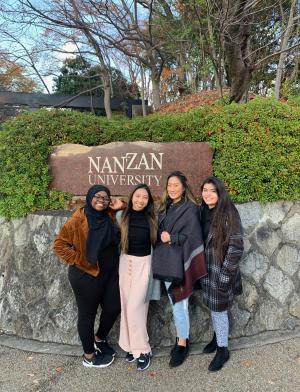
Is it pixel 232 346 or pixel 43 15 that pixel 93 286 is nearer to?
pixel 232 346

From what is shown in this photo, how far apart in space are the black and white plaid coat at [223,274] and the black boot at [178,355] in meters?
0.51

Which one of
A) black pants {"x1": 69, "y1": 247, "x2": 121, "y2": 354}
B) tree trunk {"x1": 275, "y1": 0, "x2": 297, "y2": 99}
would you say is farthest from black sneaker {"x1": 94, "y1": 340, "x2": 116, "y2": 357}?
tree trunk {"x1": 275, "y1": 0, "x2": 297, "y2": 99}

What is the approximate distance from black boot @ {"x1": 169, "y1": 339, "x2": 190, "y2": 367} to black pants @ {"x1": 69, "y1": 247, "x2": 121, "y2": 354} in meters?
0.60

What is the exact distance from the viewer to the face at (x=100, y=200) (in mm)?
2679

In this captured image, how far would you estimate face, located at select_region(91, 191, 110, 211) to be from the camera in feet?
8.79

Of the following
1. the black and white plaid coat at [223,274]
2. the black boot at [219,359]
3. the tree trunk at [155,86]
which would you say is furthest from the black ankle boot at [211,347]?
the tree trunk at [155,86]

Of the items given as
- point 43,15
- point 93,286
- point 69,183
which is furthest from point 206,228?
point 43,15

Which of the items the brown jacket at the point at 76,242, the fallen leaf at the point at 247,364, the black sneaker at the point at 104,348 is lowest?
the fallen leaf at the point at 247,364

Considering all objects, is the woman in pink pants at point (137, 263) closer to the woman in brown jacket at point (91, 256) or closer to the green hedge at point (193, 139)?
the woman in brown jacket at point (91, 256)

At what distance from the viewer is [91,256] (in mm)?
2670

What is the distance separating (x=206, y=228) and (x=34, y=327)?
2.07 metres

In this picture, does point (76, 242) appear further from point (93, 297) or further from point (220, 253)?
point (220, 253)

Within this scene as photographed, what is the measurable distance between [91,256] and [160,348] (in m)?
1.28

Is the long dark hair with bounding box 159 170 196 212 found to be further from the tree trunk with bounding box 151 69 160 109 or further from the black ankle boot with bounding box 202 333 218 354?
the tree trunk with bounding box 151 69 160 109
